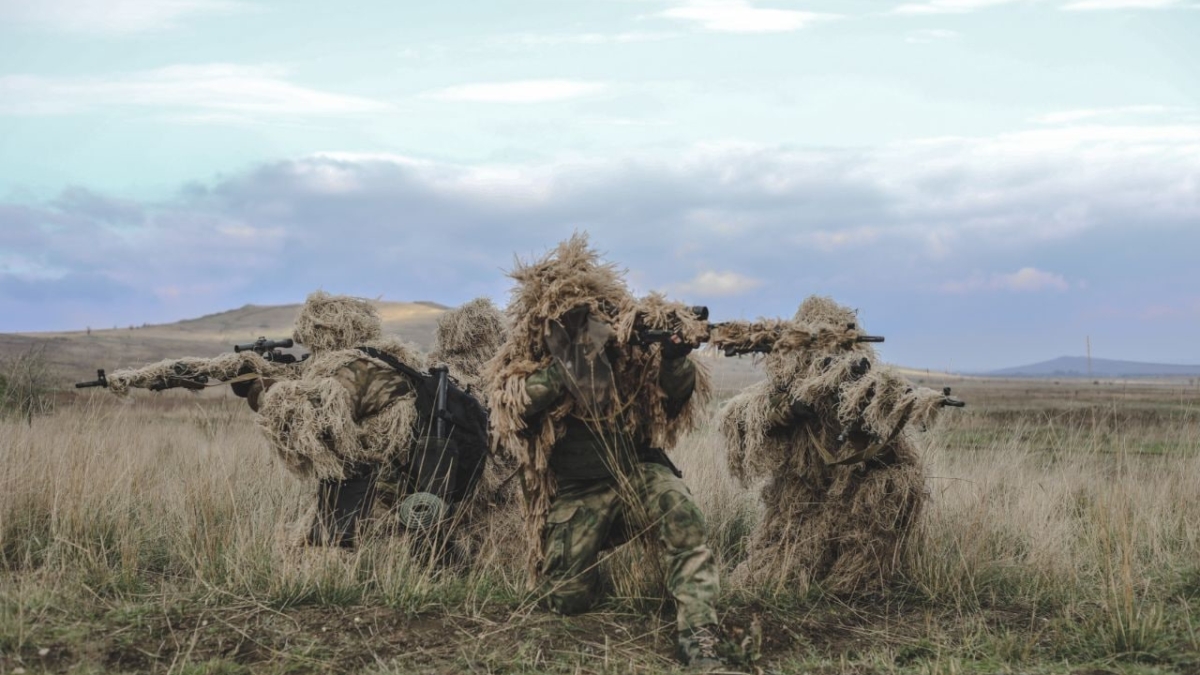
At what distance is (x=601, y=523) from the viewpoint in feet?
16.9

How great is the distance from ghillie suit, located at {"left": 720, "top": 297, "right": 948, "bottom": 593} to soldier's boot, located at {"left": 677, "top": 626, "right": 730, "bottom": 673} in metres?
1.24

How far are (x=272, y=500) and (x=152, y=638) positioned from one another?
323 cm

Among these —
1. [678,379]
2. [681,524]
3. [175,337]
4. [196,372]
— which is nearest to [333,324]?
[196,372]

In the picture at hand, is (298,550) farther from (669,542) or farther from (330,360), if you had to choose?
(669,542)

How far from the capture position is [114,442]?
954 cm

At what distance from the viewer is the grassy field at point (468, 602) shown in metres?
4.57

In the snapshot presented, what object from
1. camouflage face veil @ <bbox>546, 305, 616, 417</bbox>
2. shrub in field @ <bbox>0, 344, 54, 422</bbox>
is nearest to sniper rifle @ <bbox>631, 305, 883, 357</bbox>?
camouflage face veil @ <bbox>546, 305, 616, 417</bbox>

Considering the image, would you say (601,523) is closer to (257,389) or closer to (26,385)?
(257,389)

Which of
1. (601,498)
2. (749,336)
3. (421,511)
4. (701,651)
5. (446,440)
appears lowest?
(701,651)

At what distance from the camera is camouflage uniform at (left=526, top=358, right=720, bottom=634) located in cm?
488

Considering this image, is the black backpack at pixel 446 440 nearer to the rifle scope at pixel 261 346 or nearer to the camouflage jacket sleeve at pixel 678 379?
the rifle scope at pixel 261 346

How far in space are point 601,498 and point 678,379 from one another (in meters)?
0.75

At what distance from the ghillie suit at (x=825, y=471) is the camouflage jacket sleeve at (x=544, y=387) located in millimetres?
1302

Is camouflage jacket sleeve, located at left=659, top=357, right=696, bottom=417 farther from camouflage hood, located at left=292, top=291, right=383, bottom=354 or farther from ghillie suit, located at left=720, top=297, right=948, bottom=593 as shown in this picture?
camouflage hood, located at left=292, top=291, right=383, bottom=354
